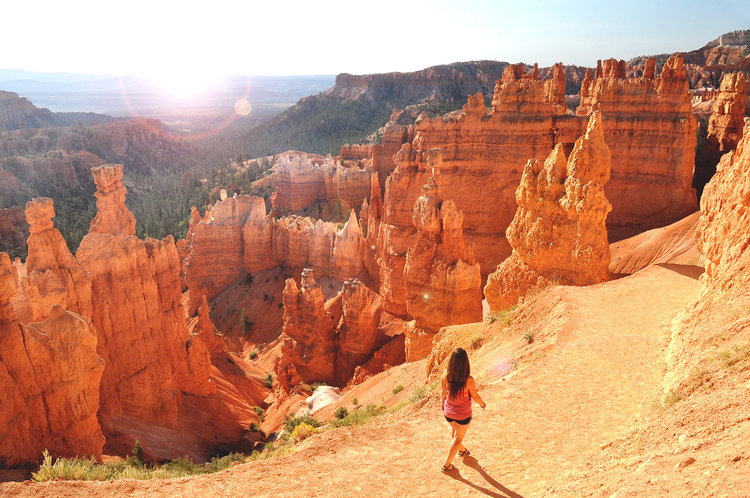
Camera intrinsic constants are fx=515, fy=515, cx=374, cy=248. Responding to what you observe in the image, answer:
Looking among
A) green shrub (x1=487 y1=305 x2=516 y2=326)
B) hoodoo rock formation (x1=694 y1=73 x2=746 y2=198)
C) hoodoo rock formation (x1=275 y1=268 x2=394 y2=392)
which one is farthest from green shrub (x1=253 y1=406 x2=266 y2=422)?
hoodoo rock formation (x1=694 y1=73 x2=746 y2=198)

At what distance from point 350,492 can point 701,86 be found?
80.7 meters

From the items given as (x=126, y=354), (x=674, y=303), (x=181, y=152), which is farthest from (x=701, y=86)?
(x=181, y=152)

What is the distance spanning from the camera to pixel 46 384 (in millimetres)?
12219

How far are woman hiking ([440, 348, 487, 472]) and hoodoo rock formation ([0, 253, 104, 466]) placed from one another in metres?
9.77

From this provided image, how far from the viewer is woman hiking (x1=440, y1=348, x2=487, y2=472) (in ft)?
22.2

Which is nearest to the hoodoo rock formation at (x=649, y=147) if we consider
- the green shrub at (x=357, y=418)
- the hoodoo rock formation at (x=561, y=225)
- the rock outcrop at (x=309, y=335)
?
the hoodoo rock formation at (x=561, y=225)

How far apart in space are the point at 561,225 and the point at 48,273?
14.3m

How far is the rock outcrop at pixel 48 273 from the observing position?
14.0 meters

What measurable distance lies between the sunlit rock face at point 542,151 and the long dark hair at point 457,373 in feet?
50.9

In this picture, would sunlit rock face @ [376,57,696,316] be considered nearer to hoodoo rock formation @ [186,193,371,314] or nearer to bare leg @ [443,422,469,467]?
hoodoo rock formation @ [186,193,371,314]

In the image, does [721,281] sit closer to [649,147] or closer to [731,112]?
[649,147]

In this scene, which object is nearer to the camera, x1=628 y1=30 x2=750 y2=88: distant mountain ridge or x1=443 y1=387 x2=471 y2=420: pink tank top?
x1=443 y1=387 x2=471 y2=420: pink tank top

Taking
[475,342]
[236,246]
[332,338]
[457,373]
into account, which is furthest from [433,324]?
[236,246]

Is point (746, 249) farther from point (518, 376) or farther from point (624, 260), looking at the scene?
point (624, 260)
